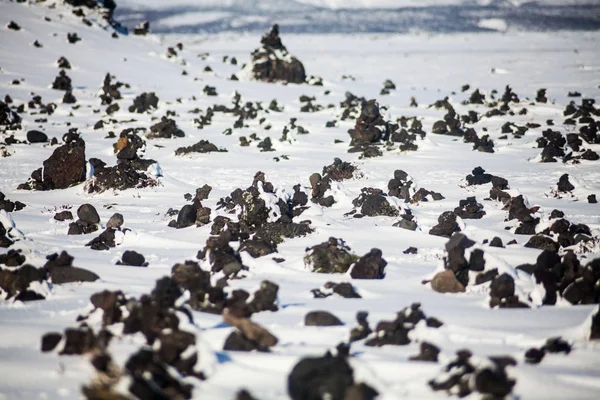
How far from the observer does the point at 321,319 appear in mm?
4480

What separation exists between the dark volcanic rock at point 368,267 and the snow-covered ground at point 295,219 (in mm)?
137

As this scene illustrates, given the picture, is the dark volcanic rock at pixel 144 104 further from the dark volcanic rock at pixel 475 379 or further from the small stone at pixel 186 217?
the dark volcanic rock at pixel 475 379

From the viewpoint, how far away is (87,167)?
12.1m

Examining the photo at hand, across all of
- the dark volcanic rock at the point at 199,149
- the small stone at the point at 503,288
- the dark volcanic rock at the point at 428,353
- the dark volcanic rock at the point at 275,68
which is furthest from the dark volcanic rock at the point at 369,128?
the dark volcanic rock at the point at 275,68

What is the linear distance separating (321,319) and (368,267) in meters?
1.73

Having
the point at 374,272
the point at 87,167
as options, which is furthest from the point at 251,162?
the point at 374,272

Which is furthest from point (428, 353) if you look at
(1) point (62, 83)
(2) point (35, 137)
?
(1) point (62, 83)

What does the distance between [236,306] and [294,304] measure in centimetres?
68

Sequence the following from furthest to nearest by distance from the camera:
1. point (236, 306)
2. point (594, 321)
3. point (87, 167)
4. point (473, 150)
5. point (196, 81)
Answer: point (196, 81) → point (473, 150) → point (87, 167) → point (236, 306) → point (594, 321)

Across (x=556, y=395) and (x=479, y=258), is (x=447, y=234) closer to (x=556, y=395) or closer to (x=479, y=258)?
(x=479, y=258)

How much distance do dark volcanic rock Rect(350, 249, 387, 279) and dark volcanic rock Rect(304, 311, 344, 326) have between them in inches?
64.7

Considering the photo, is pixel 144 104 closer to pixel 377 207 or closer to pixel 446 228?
pixel 377 207

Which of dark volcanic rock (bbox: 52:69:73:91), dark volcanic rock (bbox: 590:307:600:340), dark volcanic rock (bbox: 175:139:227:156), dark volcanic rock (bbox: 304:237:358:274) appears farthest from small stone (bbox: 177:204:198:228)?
dark volcanic rock (bbox: 52:69:73:91)

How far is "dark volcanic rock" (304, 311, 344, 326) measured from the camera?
14.7 ft
